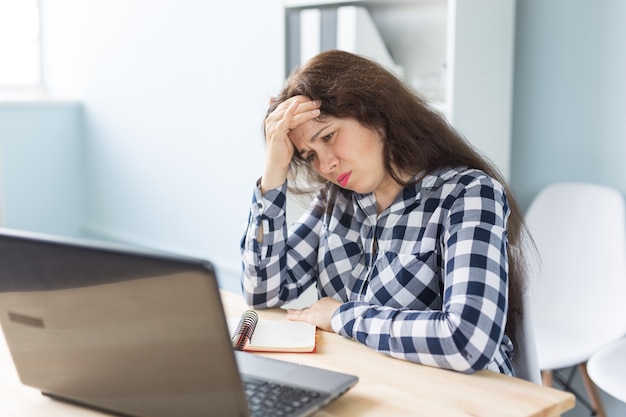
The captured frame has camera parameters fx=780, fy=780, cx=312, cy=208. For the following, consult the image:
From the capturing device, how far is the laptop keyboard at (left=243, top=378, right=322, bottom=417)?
0.96m

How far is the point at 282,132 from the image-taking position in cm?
148

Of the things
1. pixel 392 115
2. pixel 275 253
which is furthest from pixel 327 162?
pixel 275 253

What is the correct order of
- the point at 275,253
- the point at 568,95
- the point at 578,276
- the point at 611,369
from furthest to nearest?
the point at 568,95 < the point at 578,276 < the point at 611,369 < the point at 275,253

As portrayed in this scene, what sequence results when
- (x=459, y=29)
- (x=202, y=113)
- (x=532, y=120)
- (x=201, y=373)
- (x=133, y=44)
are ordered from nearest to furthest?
(x=201, y=373) → (x=459, y=29) → (x=532, y=120) → (x=202, y=113) → (x=133, y=44)

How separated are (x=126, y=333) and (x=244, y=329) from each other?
45cm

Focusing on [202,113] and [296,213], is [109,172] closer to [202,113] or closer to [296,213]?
[202,113]

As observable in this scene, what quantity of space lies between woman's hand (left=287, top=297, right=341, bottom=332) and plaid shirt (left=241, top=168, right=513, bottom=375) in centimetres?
3

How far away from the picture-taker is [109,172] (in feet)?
12.9

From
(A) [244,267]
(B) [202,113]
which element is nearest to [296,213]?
(A) [244,267]

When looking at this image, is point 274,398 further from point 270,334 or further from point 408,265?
point 408,265

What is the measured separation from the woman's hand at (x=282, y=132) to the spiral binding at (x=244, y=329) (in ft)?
A: 0.96

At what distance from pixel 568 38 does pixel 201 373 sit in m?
1.79

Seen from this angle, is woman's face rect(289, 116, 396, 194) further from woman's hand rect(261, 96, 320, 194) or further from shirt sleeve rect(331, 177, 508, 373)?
shirt sleeve rect(331, 177, 508, 373)

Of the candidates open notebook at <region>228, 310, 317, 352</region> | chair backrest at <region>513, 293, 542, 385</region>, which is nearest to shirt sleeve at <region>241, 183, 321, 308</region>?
open notebook at <region>228, 310, 317, 352</region>
